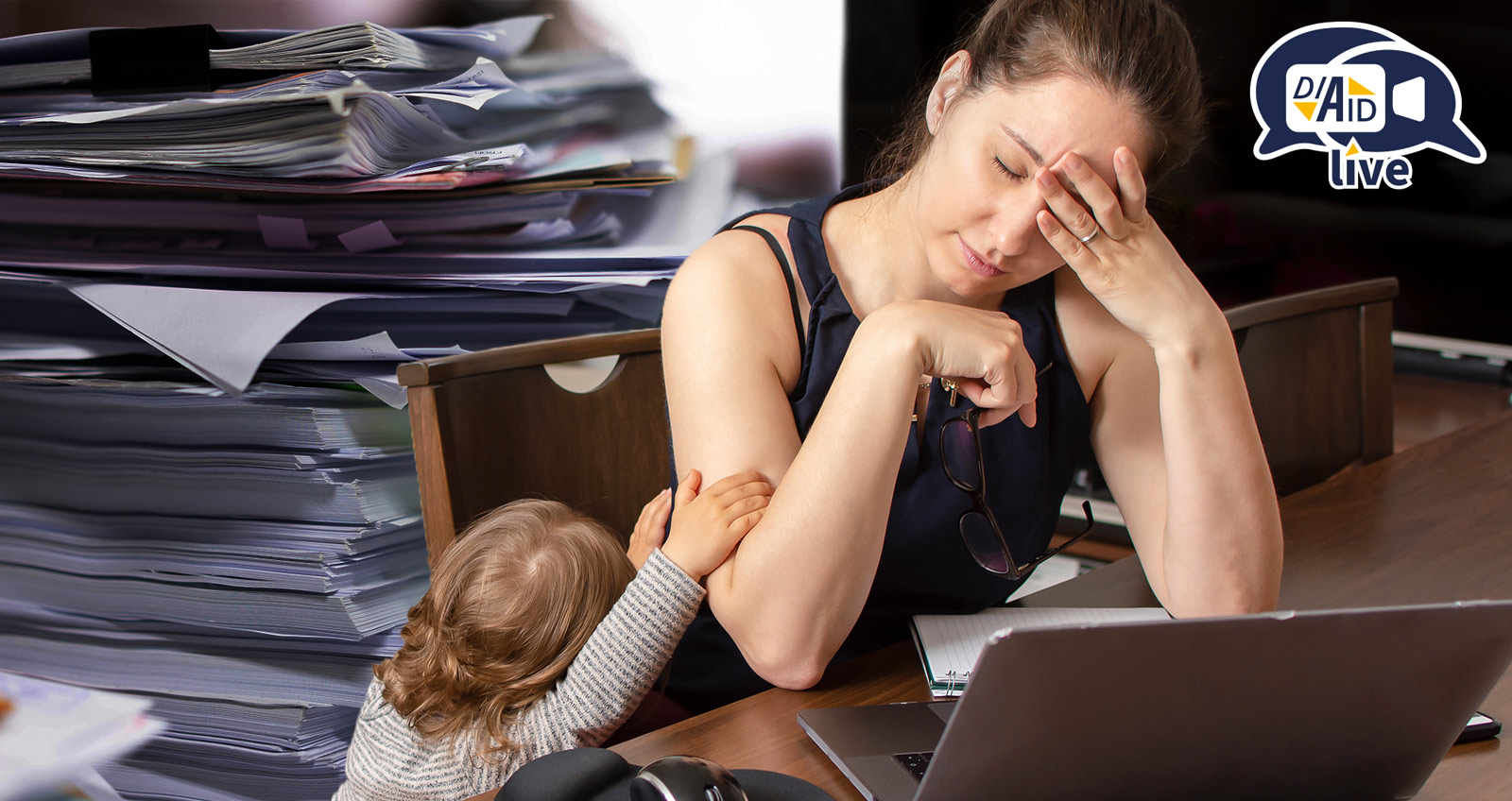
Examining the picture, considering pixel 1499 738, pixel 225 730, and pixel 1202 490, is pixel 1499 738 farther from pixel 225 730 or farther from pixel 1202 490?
pixel 225 730

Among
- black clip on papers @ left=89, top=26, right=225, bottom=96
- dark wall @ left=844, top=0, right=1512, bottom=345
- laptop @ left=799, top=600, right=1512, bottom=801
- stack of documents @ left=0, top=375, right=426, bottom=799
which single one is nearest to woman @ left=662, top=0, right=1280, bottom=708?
laptop @ left=799, top=600, right=1512, bottom=801

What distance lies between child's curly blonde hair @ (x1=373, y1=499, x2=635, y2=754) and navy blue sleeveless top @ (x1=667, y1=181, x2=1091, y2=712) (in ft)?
0.52

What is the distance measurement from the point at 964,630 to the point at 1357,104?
Result: 4.97 ft

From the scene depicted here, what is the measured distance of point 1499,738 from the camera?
0.70 meters

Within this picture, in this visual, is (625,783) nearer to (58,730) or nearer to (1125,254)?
(1125,254)

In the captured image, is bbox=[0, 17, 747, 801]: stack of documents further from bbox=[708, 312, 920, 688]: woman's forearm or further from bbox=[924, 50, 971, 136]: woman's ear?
bbox=[708, 312, 920, 688]: woman's forearm

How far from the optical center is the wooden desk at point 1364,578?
67 cm

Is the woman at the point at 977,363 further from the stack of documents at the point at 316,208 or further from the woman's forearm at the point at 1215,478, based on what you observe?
the stack of documents at the point at 316,208

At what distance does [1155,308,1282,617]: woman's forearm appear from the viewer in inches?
34.9

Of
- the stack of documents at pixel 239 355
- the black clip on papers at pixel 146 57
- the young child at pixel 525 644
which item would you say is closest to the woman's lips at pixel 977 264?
the young child at pixel 525 644

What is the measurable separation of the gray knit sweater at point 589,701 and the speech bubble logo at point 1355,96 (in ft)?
5.12

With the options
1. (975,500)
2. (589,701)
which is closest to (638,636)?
(589,701)

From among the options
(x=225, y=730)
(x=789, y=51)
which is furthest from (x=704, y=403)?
(x=789, y=51)

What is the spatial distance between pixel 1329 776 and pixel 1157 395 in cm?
52
